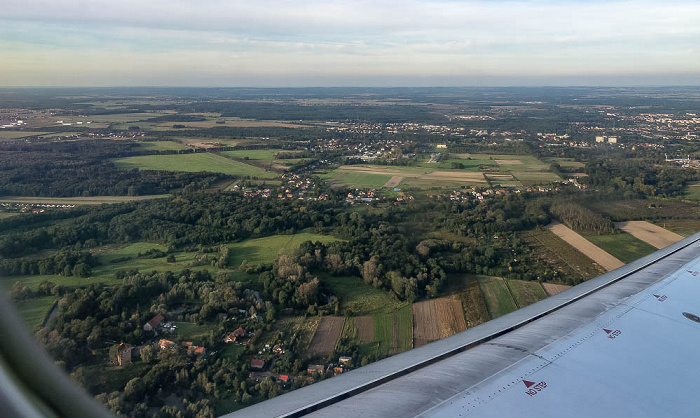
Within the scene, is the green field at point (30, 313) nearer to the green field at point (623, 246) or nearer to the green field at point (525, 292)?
the green field at point (525, 292)

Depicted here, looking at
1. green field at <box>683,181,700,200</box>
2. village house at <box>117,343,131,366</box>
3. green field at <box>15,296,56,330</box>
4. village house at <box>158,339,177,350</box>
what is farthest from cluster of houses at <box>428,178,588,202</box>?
green field at <box>15,296,56,330</box>

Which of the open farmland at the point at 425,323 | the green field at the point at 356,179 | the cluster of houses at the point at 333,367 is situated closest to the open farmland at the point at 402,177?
the green field at the point at 356,179

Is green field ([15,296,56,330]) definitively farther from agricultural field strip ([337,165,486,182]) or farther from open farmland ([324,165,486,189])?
agricultural field strip ([337,165,486,182])

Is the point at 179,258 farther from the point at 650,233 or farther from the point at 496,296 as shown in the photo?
the point at 650,233

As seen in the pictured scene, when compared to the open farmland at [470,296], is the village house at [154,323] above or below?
above

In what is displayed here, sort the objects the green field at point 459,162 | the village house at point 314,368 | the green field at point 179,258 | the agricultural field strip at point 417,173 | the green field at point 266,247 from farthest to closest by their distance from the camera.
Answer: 1. the green field at point 459,162
2. the agricultural field strip at point 417,173
3. the green field at point 266,247
4. the green field at point 179,258
5. the village house at point 314,368

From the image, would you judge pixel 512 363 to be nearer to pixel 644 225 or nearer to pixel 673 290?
pixel 673 290
